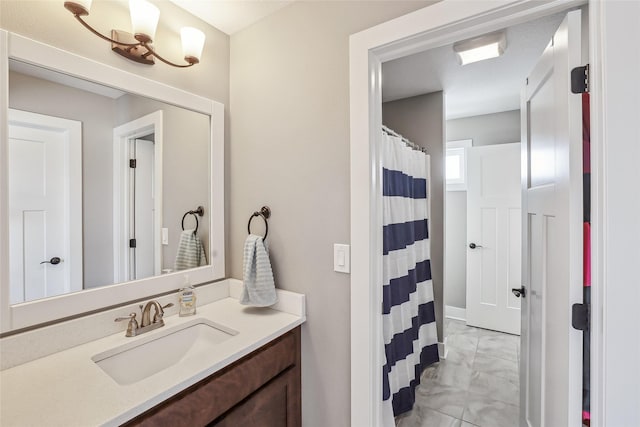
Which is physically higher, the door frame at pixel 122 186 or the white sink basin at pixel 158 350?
the door frame at pixel 122 186

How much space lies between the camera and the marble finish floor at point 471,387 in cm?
189

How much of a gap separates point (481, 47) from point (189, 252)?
220 centimetres

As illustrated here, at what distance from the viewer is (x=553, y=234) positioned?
1.10 m

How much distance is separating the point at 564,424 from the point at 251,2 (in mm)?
2186

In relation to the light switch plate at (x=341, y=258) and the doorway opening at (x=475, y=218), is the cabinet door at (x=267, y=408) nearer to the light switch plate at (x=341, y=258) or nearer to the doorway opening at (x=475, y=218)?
the light switch plate at (x=341, y=258)

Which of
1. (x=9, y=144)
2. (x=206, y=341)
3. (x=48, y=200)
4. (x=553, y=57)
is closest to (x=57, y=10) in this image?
(x=9, y=144)

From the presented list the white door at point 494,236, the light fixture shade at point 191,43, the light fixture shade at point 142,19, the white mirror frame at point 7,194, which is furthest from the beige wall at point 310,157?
the white door at point 494,236

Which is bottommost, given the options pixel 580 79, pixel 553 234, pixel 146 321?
pixel 146 321

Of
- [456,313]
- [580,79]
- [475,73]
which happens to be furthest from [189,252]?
[456,313]

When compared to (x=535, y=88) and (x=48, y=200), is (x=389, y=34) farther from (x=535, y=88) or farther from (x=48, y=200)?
(x=48, y=200)

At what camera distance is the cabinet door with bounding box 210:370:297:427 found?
1.08 metres

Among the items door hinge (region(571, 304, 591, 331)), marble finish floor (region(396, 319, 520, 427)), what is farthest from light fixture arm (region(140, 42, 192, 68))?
marble finish floor (region(396, 319, 520, 427))

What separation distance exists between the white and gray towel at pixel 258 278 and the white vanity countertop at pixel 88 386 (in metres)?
0.18

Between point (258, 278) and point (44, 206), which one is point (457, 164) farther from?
point (44, 206)
